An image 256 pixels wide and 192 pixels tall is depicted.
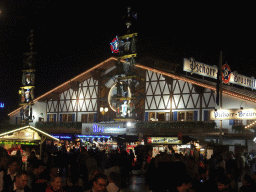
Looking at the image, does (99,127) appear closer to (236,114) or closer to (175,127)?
(175,127)

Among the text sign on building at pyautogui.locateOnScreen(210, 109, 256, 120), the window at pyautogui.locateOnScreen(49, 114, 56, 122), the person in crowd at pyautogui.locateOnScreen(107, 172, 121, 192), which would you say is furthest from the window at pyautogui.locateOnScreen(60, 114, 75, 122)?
the person in crowd at pyautogui.locateOnScreen(107, 172, 121, 192)

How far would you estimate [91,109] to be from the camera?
139 ft

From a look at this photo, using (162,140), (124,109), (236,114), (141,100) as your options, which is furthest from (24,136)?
(141,100)

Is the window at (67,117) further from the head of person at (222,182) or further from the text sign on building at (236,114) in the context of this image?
the head of person at (222,182)

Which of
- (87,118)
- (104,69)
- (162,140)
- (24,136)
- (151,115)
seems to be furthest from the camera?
(87,118)

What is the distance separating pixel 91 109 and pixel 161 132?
11.2 metres

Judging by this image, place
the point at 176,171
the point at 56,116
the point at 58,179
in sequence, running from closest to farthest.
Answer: the point at 58,179, the point at 176,171, the point at 56,116

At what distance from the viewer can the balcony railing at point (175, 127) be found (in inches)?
1254

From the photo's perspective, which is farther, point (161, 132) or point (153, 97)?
point (153, 97)

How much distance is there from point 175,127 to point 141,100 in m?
6.06

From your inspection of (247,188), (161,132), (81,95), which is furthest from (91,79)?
(247,188)

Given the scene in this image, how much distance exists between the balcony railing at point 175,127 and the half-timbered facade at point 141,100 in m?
0.37

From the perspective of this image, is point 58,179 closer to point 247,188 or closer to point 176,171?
point 176,171

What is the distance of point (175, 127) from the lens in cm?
3359
